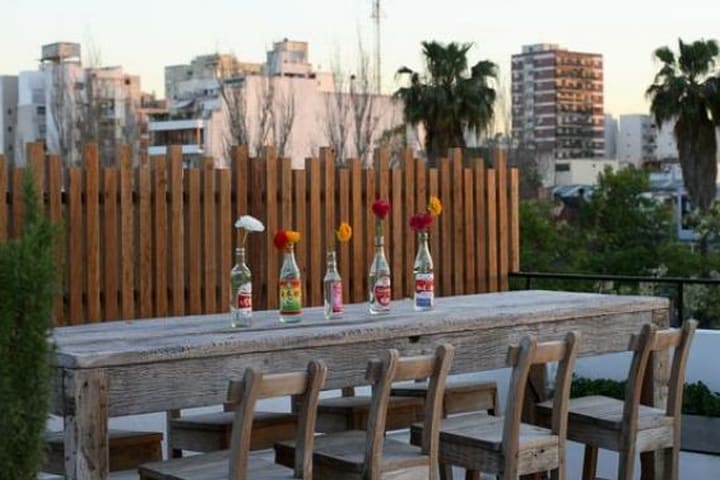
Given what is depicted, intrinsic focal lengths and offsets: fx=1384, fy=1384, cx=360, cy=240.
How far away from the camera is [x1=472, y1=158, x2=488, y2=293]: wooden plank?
9930mm

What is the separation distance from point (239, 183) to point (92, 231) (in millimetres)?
1070

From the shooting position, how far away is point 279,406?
8.20 metres

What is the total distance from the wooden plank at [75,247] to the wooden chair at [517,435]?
2.88 m

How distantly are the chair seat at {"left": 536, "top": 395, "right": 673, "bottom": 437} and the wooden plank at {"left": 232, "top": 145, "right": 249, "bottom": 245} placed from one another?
297 cm

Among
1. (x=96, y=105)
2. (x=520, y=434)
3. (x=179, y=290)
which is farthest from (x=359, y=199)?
(x=96, y=105)

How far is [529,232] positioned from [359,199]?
20.6m

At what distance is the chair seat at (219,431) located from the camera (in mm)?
5820

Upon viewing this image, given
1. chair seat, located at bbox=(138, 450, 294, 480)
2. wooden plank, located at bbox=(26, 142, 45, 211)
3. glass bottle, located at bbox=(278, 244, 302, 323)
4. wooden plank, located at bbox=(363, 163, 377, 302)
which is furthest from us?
wooden plank, located at bbox=(363, 163, 377, 302)

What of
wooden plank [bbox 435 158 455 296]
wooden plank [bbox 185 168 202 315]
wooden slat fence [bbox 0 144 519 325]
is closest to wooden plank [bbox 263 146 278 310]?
wooden slat fence [bbox 0 144 519 325]

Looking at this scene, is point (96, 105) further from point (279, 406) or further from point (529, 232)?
point (279, 406)

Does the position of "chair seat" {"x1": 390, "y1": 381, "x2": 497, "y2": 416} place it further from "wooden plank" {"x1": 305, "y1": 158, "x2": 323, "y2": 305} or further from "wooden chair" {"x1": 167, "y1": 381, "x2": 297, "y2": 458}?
"wooden plank" {"x1": 305, "y1": 158, "x2": 323, "y2": 305}

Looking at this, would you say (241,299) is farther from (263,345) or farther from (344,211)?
(344,211)

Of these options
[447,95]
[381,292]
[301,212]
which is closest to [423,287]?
[381,292]

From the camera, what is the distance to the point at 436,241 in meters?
Result: 9.66
